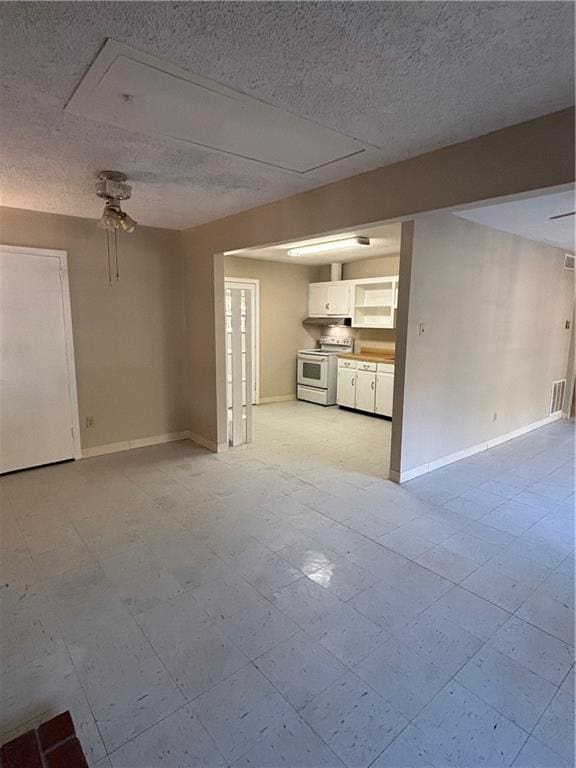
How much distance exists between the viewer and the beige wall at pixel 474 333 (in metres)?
3.53

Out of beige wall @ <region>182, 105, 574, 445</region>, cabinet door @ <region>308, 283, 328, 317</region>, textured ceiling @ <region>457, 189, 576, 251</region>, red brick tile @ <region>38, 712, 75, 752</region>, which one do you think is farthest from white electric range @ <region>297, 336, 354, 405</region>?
red brick tile @ <region>38, 712, 75, 752</region>

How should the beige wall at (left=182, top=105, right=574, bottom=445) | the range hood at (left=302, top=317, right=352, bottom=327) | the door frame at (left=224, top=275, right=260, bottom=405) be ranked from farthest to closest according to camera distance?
the range hood at (left=302, top=317, right=352, bottom=327)
the door frame at (left=224, top=275, right=260, bottom=405)
the beige wall at (left=182, top=105, right=574, bottom=445)

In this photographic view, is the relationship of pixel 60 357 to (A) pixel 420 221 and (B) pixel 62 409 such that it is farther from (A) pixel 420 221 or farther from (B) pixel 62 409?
(A) pixel 420 221

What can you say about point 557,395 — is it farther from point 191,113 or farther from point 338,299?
point 191,113

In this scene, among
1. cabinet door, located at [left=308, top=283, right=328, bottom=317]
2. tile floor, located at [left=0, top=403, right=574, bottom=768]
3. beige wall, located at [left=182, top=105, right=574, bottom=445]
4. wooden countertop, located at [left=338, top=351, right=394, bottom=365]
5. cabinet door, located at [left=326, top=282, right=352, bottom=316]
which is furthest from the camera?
cabinet door, located at [left=308, top=283, right=328, bottom=317]

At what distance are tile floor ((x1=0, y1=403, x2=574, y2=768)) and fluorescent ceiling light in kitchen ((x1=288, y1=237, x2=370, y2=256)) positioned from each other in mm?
2912

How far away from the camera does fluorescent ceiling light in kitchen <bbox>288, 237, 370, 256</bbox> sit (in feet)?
16.1

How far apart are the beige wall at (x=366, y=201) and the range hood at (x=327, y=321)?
9.96 feet

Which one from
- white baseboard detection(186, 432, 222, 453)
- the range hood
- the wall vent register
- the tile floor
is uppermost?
the range hood

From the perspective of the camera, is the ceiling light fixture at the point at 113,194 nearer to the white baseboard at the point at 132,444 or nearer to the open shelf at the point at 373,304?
the white baseboard at the point at 132,444

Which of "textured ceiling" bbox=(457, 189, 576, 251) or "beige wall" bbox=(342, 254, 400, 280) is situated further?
"beige wall" bbox=(342, 254, 400, 280)

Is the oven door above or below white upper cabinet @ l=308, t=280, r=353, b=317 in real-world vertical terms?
below

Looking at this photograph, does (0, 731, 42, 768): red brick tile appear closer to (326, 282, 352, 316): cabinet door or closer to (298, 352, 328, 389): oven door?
(298, 352, 328, 389): oven door

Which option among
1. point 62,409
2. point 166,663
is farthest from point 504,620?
point 62,409
